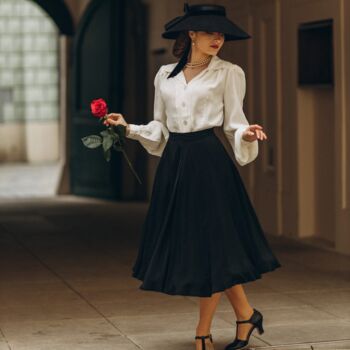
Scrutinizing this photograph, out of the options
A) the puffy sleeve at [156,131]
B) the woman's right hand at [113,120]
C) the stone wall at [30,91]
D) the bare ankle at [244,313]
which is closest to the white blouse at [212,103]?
the puffy sleeve at [156,131]

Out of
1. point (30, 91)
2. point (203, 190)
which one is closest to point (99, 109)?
point (203, 190)

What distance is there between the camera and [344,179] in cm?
1192

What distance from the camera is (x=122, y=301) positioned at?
913 cm

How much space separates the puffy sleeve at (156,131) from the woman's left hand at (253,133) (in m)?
0.61

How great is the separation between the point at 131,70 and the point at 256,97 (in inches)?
191

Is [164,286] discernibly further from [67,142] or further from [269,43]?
[67,142]

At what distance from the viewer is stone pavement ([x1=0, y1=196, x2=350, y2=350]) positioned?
25.0 feet

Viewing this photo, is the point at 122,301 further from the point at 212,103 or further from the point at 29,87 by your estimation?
the point at 29,87

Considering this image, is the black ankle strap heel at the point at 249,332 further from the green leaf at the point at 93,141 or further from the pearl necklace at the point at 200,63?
the pearl necklace at the point at 200,63

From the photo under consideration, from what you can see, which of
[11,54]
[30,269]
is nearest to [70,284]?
[30,269]

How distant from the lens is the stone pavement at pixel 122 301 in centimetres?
762

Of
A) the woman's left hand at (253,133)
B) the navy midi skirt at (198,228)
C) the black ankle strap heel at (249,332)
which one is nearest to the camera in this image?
the woman's left hand at (253,133)

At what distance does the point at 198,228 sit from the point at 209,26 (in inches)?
45.5

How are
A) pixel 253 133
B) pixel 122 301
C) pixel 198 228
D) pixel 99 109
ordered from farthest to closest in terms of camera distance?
pixel 122 301
pixel 99 109
pixel 198 228
pixel 253 133
